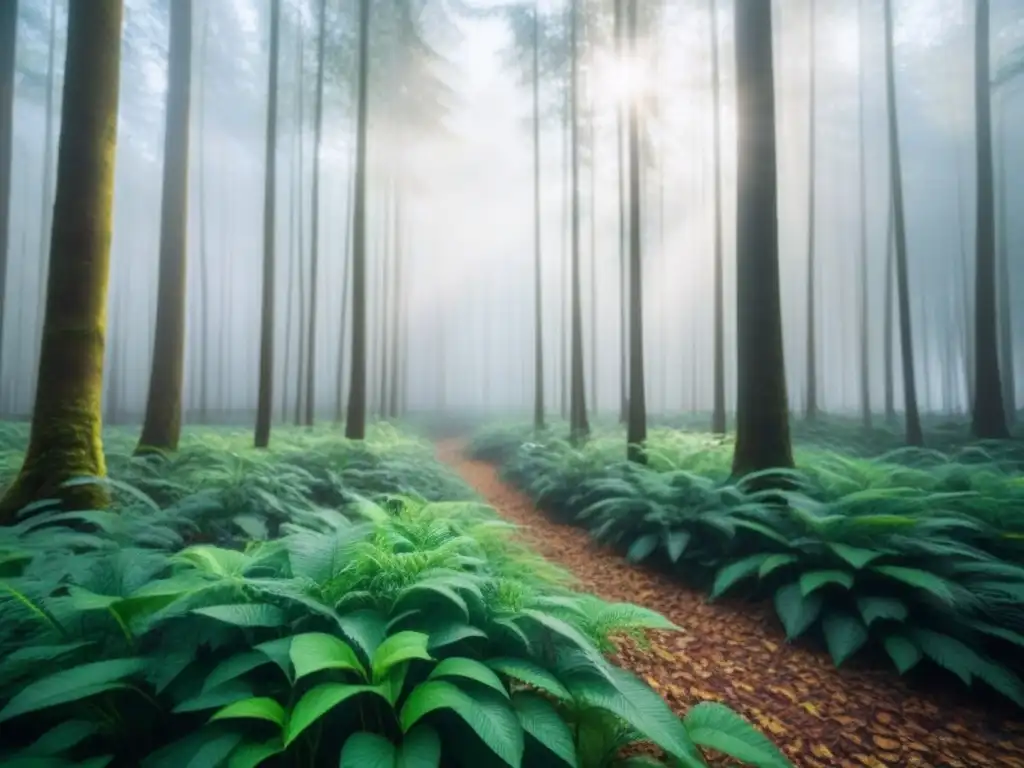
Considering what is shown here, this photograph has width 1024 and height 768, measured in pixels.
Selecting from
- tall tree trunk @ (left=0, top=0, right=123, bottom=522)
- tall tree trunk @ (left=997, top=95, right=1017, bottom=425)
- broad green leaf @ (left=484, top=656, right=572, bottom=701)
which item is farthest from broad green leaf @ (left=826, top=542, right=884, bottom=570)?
tall tree trunk @ (left=997, top=95, right=1017, bottom=425)

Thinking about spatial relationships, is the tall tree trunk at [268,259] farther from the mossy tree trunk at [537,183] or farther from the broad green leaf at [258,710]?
the broad green leaf at [258,710]

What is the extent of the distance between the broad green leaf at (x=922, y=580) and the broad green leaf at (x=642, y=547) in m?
2.22

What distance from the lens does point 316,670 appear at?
2.09 metres

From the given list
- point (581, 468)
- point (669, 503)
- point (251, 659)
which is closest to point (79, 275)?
point (251, 659)

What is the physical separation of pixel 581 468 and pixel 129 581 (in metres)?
7.39

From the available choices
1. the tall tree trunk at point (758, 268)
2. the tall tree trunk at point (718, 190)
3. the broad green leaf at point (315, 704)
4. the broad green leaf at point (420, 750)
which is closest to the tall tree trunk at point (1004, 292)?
the tall tree trunk at point (718, 190)

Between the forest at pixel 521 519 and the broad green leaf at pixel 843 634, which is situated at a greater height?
the forest at pixel 521 519

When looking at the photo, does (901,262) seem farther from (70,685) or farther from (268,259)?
(70,685)

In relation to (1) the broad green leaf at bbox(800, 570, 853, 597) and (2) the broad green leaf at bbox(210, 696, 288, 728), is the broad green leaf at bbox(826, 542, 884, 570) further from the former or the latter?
(2) the broad green leaf at bbox(210, 696, 288, 728)

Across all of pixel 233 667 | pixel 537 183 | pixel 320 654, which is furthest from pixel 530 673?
pixel 537 183

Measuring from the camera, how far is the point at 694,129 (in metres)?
16.0

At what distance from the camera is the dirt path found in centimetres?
288

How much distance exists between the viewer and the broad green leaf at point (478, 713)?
6.01 ft

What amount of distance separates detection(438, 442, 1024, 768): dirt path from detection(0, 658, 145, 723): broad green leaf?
3.00 meters
